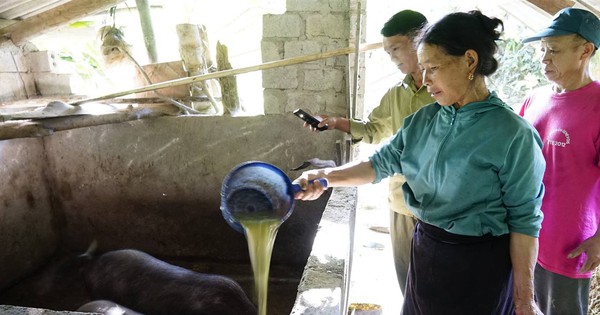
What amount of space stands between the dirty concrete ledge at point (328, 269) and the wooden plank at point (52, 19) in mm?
3455

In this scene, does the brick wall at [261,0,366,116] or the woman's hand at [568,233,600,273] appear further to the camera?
the brick wall at [261,0,366,116]

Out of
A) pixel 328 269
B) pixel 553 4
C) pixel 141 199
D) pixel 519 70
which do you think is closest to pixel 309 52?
pixel 553 4

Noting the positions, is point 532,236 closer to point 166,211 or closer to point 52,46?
point 166,211

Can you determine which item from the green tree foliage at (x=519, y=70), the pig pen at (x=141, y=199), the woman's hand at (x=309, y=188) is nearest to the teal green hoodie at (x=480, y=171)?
the woman's hand at (x=309, y=188)

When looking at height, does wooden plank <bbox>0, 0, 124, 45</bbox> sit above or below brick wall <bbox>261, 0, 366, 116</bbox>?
above

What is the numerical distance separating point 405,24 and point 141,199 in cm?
359

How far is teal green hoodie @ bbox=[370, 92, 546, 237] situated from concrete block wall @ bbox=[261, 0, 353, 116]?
206cm

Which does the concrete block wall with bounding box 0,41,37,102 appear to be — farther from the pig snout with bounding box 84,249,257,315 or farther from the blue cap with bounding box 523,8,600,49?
the blue cap with bounding box 523,8,600,49

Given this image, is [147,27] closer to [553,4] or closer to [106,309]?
[106,309]

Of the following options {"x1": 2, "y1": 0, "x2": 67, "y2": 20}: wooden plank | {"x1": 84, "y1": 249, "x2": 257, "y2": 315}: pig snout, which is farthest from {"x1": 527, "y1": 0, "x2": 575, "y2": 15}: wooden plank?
{"x1": 2, "y1": 0, "x2": 67, "y2": 20}: wooden plank

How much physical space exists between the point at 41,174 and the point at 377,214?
4592 millimetres

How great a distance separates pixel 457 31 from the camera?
145 cm

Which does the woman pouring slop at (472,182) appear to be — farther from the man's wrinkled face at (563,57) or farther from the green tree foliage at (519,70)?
the green tree foliage at (519,70)

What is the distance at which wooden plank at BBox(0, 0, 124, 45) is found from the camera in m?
4.20
